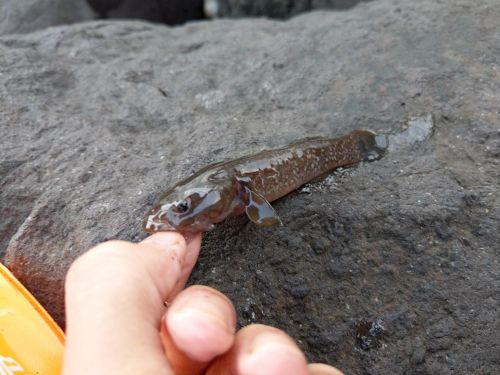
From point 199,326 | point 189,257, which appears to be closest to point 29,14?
point 189,257

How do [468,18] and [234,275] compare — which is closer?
[234,275]

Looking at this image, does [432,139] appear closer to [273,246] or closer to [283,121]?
[283,121]

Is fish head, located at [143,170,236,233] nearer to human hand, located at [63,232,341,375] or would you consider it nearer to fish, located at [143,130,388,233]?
fish, located at [143,130,388,233]

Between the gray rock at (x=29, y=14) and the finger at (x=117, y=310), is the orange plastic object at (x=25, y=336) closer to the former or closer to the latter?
the finger at (x=117, y=310)

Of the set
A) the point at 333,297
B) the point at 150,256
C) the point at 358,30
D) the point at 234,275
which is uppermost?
the point at 150,256

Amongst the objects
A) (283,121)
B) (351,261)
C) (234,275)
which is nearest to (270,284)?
(234,275)

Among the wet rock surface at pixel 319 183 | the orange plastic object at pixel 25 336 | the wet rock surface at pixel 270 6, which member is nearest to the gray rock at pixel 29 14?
the wet rock surface at pixel 319 183
